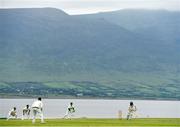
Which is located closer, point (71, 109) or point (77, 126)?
point (77, 126)

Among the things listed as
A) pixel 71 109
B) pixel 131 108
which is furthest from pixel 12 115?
pixel 131 108

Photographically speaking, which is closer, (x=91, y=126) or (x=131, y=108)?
(x=91, y=126)

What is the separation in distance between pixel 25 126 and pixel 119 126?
6920mm

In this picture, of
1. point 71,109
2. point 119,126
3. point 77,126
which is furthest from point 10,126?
point 71,109

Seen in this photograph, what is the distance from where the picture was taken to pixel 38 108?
53125mm

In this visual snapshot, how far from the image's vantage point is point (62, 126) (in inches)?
1822

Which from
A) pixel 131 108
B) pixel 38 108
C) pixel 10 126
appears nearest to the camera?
pixel 10 126

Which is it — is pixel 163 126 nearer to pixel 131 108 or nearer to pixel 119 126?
pixel 119 126

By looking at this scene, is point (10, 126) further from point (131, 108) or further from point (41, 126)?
point (131, 108)

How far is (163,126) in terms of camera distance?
48.6m

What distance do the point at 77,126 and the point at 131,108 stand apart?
62.1ft

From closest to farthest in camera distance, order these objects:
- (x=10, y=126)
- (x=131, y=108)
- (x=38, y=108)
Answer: (x=10, y=126) → (x=38, y=108) → (x=131, y=108)

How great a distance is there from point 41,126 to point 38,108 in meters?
6.38

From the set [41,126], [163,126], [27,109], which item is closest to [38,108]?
[41,126]
